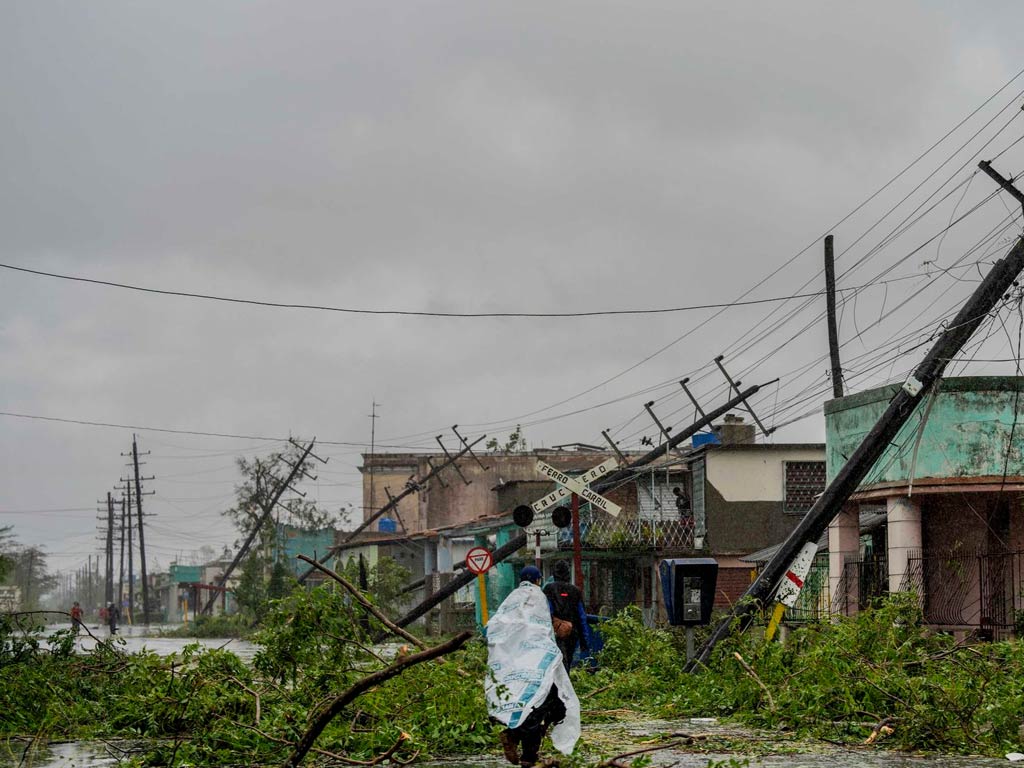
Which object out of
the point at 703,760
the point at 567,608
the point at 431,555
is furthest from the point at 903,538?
the point at 431,555

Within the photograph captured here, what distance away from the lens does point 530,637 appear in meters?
11.1

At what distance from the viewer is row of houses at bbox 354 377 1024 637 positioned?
77.4ft

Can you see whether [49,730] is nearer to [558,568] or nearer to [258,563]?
[558,568]

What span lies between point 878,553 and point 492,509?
47.7 m

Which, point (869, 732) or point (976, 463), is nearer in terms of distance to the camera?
point (869, 732)

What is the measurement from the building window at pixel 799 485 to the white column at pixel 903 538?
49.6 ft

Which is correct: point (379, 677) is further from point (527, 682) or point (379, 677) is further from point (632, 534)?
point (632, 534)

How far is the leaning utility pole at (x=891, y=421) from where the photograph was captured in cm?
1970

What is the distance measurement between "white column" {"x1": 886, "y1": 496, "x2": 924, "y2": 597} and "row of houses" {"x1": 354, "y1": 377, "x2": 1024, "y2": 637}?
0.03 meters

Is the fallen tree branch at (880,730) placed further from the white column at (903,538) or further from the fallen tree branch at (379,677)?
the white column at (903,538)

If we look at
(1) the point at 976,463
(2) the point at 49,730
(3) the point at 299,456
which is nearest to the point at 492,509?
(3) the point at 299,456

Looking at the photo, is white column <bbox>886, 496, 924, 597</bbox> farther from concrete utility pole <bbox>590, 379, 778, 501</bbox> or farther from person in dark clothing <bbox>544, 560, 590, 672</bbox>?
concrete utility pole <bbox>590, 379, 778, 501</bbox>

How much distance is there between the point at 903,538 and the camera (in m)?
24.1

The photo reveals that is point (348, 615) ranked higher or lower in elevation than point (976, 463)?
lower
